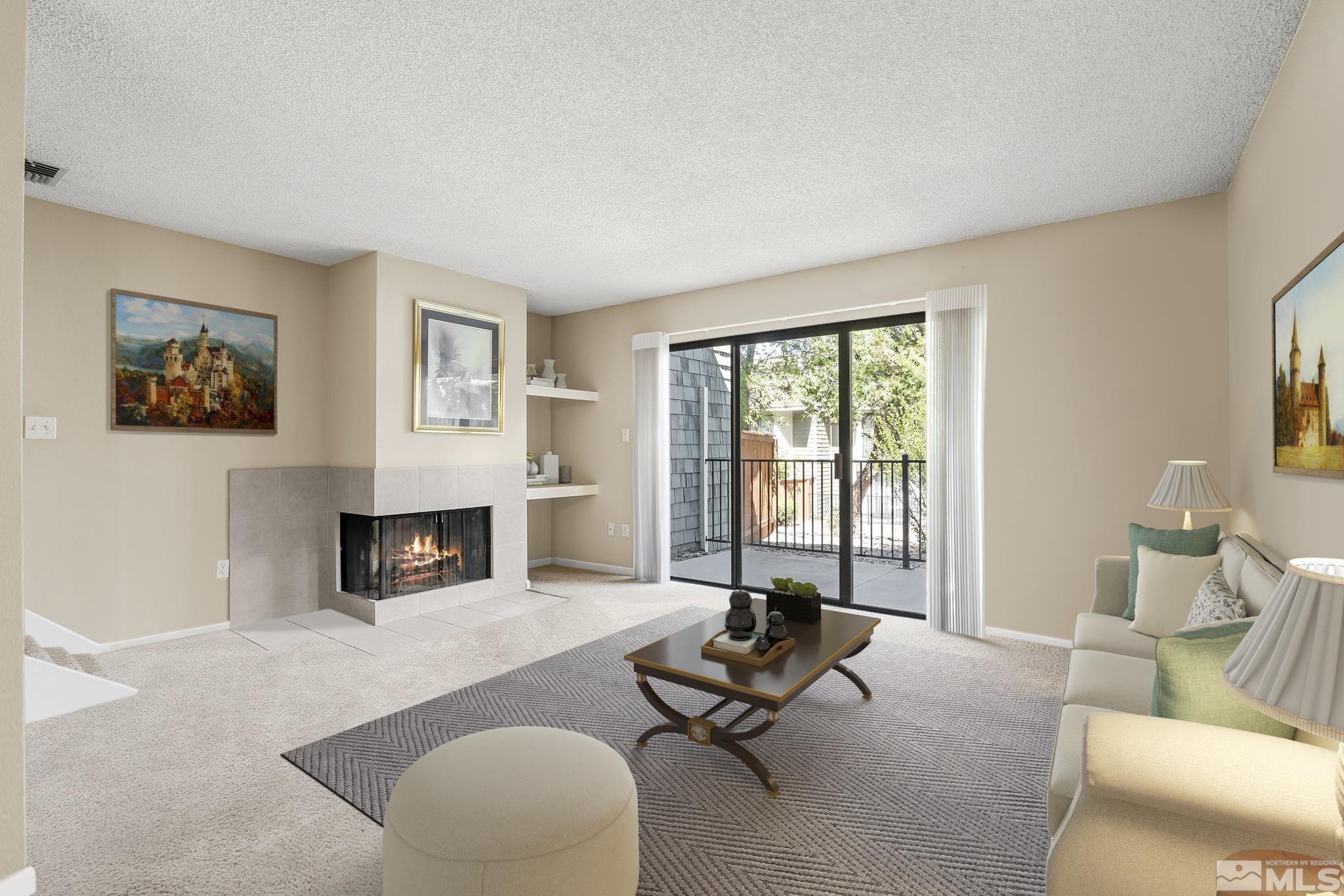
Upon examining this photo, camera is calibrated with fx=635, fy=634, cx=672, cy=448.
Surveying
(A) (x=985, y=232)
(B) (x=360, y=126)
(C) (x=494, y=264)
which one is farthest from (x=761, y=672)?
(C) (x=494, y=264)

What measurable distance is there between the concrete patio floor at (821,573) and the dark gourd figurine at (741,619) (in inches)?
100

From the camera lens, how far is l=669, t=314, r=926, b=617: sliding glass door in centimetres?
547

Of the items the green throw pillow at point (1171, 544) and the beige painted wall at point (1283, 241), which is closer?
the beige painted wall at point (1283, 241)

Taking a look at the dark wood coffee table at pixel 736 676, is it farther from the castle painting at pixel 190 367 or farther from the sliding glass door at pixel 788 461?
the castle painting at pixel 190 367

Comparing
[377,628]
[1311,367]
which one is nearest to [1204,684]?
[1311,367]

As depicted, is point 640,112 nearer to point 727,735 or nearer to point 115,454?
Answer: point 727,735

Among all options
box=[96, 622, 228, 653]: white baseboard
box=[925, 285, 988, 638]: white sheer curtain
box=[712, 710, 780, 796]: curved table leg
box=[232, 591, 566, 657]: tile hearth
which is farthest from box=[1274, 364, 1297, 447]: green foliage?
box=[96, 622, 228, 653]: white baseboard

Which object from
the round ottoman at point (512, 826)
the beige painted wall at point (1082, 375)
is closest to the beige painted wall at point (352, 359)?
the round ottoman at point (512, 826)

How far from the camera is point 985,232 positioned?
13.0ft

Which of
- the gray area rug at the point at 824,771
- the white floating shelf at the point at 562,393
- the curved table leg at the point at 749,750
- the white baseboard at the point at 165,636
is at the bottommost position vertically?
the gray area rug at the point at 824,771

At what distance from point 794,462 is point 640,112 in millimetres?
3834

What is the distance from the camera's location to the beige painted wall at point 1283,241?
1.79 m

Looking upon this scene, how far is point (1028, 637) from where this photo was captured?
3918 millimetres

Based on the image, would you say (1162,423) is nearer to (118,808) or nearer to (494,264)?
(494,264)
